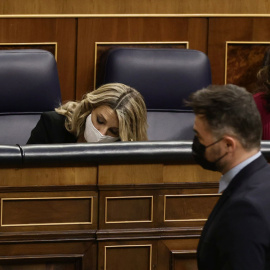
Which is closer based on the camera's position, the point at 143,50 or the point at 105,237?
the point at 105,237

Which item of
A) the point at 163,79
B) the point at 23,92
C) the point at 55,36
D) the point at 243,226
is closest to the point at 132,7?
the point at 55,36

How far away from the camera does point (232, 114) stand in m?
0.63

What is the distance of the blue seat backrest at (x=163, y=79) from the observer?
1378mm

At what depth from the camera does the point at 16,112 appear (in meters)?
1.35

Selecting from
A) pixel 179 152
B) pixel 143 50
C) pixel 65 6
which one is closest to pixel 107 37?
pixel 65 6

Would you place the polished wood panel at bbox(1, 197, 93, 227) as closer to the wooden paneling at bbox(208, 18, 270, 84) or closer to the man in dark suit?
the man in dark suit

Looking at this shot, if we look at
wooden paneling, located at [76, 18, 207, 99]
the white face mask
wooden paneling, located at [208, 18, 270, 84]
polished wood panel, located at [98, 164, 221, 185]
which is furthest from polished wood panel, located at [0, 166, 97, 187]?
wooden paneling, located at [208, 18, 270, 84]

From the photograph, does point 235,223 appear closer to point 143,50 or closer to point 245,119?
point 245,119

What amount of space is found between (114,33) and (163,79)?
307 mm

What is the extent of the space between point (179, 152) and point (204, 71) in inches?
18.0

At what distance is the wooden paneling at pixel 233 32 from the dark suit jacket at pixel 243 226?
108 centimetres

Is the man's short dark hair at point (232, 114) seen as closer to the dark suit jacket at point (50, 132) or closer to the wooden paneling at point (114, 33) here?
the dark suit jacket at point (50, 132)

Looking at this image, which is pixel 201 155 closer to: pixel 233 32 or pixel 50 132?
pixel 50 132

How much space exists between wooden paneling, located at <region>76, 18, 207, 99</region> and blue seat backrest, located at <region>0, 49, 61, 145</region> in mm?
287
